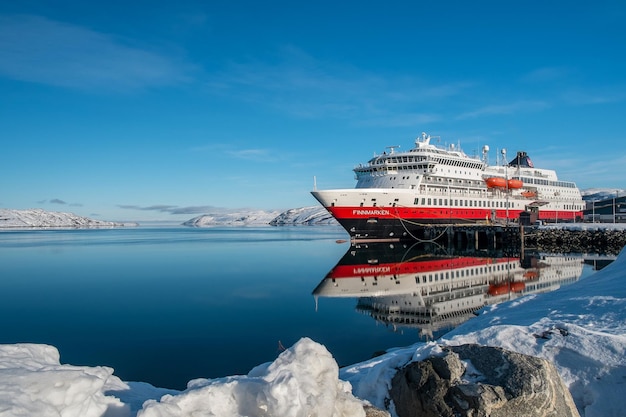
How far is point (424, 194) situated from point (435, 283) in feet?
89.1

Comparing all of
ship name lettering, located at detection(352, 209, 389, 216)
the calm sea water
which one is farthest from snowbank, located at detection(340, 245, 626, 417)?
ship name lettering, located at detection(352, 209, 389, 216)

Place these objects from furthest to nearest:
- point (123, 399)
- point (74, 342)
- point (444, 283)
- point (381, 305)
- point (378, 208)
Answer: point (378, 208) < point (444, 283) < point (381, 305) < point (74, 342) < point (123, 399)

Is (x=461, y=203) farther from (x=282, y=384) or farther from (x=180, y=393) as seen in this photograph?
(x=180, y=393)

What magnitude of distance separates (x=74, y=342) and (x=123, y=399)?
35.1 ft

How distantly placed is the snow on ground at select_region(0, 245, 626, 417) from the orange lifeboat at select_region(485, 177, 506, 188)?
2113 inches

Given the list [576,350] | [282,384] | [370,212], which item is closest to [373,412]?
[282,384]

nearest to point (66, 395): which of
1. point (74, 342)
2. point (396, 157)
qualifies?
point (74, 342)

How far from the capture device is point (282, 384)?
11.8 feet

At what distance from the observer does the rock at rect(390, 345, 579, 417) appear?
173 inches

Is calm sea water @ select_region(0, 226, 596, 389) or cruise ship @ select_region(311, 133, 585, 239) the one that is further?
cruise ship @ select_region(311, 133, 585, 239)

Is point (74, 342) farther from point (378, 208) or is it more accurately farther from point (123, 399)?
point (378, 208)

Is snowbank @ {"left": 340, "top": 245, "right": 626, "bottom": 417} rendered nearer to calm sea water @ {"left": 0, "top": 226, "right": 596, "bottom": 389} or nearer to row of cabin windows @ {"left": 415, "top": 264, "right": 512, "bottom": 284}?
calm sea water @ {"left": 0, "top": 226, "right": 596, "bottom": 389}

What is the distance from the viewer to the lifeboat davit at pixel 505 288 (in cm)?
2095

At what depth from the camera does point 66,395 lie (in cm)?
326
